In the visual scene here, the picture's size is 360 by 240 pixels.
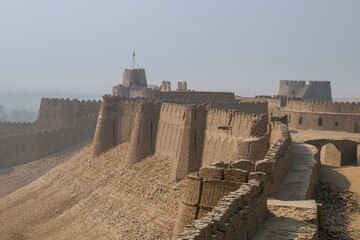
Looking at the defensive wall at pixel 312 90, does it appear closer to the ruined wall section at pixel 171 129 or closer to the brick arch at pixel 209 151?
the ruined wall section at pixel 171 129

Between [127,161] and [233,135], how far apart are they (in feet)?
34.9

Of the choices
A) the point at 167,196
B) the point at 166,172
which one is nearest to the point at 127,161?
the point at 166,172

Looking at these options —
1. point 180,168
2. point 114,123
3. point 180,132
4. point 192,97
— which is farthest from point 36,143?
point 180,168

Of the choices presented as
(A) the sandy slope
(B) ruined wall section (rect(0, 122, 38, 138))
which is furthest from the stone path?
(B) ruined wall section (rect(0, 122, 38, 138))

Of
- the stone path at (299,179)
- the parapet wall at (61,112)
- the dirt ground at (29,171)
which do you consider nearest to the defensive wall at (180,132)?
the stone path at (299,179)

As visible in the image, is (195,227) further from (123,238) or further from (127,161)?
(127,161)

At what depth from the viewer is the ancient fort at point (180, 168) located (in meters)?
14.2

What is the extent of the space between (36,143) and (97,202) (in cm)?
1716

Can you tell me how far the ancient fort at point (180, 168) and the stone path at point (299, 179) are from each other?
0.13 feet

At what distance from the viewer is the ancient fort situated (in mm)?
14192

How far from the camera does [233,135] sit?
90.6 feet

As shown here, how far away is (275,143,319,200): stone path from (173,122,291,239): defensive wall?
29 cm

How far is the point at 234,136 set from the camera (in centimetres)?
2750

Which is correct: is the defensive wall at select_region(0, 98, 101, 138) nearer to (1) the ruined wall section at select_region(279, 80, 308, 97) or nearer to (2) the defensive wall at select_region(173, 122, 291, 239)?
(1) the ruined wall section at select_region(279, 80, 308, 97)
